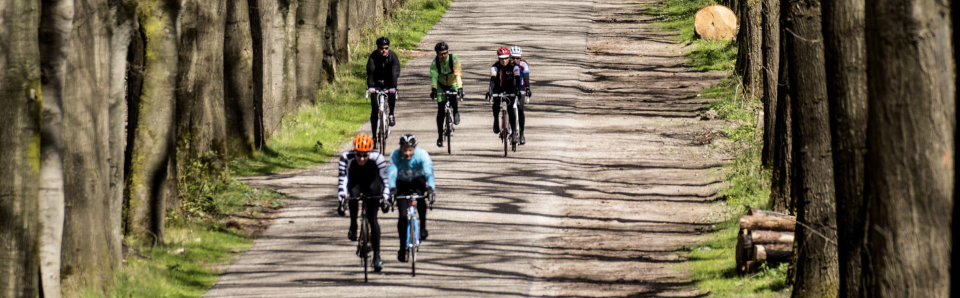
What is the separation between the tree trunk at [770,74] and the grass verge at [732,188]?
0.42m

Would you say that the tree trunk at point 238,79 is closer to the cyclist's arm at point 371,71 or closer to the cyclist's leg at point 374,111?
the cyclist's leg at point 374,111

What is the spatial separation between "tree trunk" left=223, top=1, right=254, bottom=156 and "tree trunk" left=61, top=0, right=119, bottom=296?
809cm

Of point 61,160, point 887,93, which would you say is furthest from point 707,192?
point 887,93

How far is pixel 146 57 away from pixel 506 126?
780 centimetres

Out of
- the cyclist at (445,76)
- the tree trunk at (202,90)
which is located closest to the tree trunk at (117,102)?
the tree trunk at (202,90)

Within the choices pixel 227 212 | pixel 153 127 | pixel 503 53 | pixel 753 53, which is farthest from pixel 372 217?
pixel 753 53

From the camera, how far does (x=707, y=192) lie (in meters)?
21.8

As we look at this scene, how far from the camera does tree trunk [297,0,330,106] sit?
3020 centimetres

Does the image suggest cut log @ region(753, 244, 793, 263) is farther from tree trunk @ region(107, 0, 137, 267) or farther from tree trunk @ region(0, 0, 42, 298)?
tree trunk @ region(0, 0, 42, 298)

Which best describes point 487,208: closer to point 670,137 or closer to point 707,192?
point 707,192

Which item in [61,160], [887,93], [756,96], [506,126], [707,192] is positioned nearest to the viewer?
[887,93]

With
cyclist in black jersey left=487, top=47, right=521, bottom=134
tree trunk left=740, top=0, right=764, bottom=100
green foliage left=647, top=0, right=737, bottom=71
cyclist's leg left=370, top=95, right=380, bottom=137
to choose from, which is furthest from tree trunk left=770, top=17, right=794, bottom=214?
green foliage left=647, top=0, right=737, bottom=71

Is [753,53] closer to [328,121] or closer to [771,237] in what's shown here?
[328,121]

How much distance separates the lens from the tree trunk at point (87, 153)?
15406 mm
